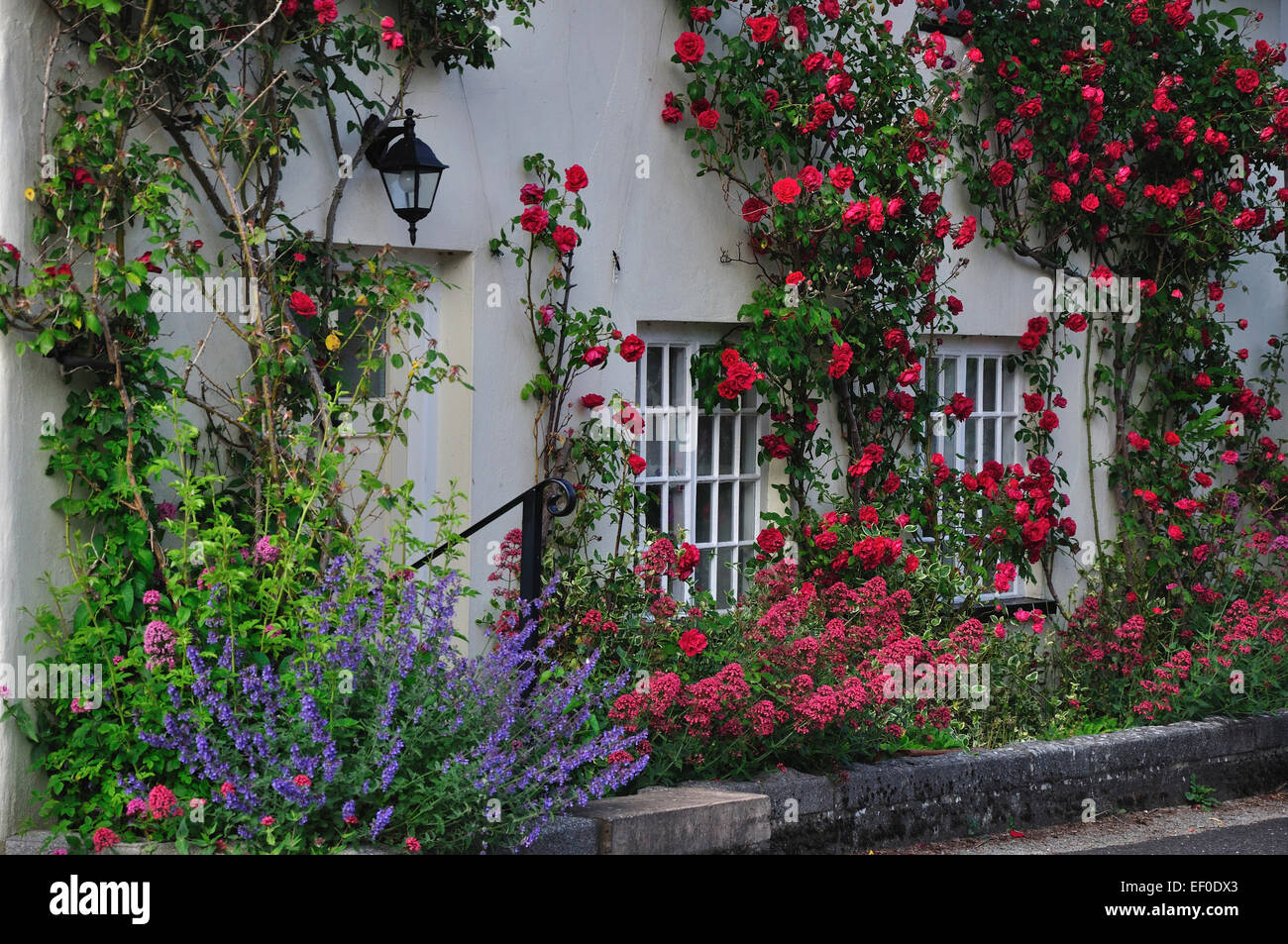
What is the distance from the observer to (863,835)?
6039mm

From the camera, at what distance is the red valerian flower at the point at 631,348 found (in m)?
6.86

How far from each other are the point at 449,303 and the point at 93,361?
1.84 m

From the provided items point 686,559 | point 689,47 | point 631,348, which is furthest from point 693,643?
point 689,47

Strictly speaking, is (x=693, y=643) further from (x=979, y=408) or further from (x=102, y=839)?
(x=979, y=408)

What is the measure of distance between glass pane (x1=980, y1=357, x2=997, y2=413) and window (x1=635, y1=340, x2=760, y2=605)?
1838 mm

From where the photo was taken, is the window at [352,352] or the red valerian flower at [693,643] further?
the red valerian flower at [693,643]

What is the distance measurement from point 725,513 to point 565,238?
1.86 meters

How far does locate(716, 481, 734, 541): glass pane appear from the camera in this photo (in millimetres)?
7895

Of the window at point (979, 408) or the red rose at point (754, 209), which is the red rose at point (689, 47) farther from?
the window at point (979, 408)

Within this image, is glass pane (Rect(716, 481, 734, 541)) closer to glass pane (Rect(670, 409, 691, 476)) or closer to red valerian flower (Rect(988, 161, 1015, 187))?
glass pane (Rect(670, 409, 691, 476))

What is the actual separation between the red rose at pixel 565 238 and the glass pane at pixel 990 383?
333 cm

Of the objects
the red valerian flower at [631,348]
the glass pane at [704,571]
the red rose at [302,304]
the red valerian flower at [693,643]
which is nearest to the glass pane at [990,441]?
the glass pane at [704,571]

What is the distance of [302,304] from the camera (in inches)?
224
